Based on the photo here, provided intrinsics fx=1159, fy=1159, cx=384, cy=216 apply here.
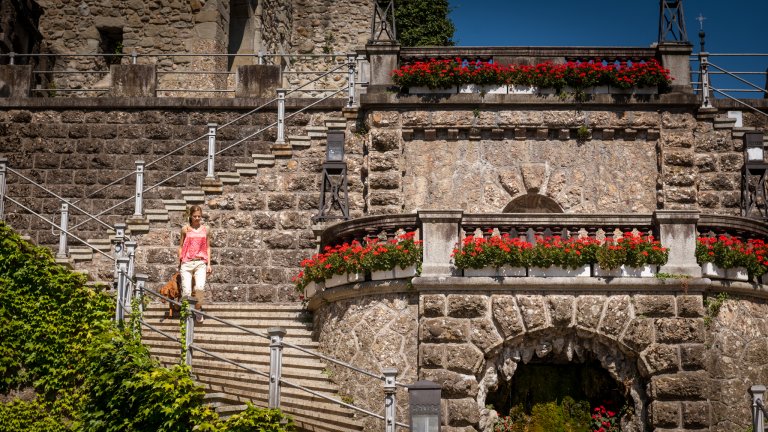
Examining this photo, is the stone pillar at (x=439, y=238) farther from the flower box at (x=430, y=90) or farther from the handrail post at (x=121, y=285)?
the flower box at (x=430, y=90)

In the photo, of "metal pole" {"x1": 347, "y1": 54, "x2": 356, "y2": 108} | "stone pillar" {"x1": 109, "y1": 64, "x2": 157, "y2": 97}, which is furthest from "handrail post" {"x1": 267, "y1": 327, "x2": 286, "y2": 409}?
"stone pillar" {"x1": 109, "y1": 64, "x2": 157, "y2": 97}

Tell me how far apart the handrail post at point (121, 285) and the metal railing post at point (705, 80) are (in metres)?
10.2

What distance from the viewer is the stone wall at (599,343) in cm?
1398

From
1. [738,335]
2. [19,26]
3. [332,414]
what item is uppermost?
[19,26]

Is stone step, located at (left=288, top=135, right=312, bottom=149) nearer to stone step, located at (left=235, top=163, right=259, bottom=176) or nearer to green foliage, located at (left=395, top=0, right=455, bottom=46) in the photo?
stone step, located at (left=235, top=163, right=259, bottom=176)

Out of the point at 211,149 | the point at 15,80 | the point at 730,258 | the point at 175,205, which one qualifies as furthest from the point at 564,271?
the point at 15,80

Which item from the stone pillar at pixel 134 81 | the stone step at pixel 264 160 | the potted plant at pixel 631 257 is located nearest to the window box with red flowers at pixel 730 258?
the potted plant at pixel 631 257

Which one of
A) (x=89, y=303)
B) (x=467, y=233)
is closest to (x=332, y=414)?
(x=467, y=233)

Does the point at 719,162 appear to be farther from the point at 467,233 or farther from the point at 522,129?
the point at 467,233

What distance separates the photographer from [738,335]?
47.6 ft

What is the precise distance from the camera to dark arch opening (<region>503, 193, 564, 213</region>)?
63.8ft

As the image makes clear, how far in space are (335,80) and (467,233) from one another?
1688 cm

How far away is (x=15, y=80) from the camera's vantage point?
22.9 metres

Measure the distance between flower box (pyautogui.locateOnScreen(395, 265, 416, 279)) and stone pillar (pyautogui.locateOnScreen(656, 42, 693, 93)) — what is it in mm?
7544
